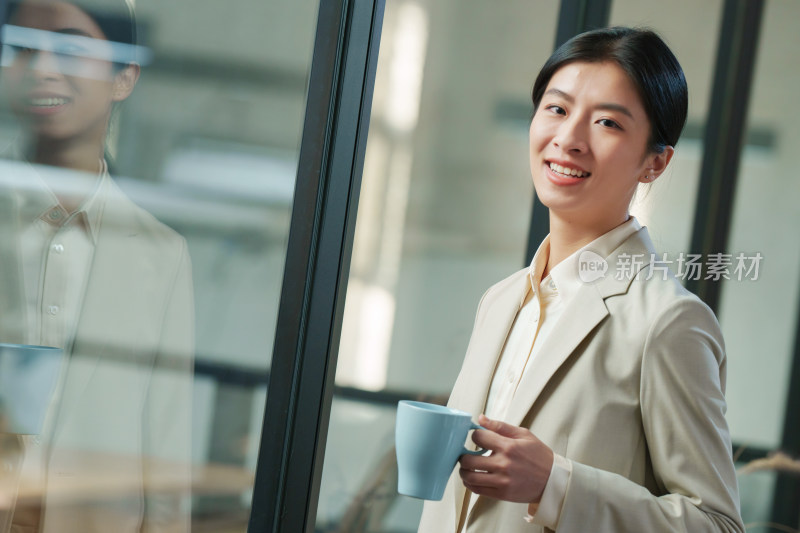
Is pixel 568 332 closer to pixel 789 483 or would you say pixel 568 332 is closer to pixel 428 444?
pixel 428 444

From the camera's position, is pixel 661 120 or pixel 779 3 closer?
pixel 661 120

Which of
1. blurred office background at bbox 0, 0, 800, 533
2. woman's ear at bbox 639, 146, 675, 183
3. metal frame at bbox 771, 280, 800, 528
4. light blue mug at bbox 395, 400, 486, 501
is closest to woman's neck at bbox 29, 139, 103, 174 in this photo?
light blue mug at bbox 395, 400, 486, 501

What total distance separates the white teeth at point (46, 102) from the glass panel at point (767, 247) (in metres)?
1.70

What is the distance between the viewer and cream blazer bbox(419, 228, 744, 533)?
73cm

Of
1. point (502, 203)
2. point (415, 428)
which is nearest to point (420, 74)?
point (502, 203)

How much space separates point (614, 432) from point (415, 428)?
23cm

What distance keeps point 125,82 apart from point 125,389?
0.30m

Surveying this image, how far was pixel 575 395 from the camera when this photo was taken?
79 cm

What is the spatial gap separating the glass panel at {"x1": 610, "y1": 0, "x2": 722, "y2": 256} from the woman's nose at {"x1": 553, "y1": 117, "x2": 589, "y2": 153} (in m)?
1.07

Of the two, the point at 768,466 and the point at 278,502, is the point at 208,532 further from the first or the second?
the point at 768,466

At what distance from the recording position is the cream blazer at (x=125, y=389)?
75cm

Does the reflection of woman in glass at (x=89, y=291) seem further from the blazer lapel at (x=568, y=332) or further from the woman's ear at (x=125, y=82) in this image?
the blazer lapel at (x=568, y=332)

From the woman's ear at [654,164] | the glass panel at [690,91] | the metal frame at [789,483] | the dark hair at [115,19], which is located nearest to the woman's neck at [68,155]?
the dark hair at [115,19]

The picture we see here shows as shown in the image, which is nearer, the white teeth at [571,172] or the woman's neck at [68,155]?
the woman's neck at [68,155]
